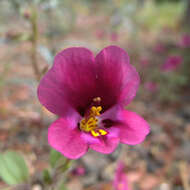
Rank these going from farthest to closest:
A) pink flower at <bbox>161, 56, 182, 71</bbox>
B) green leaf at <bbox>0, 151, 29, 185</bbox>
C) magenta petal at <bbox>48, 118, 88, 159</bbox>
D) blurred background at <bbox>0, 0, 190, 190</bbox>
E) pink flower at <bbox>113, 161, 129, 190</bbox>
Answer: pink flower at <bbox>161, 56, 182, 71</bbox>, blurred background at <bbox>0, 0, 190, 190</bbox>, pink flower at <bbox>113, 161, 129, 190</bbox>, green leaf at <bbox>0, 151, 29, 185</bbox>, magenta petal at <bbox>48, 118, 88, 159</bbox>

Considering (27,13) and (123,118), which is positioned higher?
(27,13)

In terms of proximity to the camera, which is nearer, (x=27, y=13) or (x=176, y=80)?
(x=27, y=13)

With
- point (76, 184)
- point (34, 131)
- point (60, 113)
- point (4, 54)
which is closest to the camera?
point (60, 113)

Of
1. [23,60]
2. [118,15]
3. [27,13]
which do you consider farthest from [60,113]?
[118,15]

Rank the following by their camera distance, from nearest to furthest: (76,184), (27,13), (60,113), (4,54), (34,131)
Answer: (60,113), (27,13), (76,184), (34,131), (4,54)

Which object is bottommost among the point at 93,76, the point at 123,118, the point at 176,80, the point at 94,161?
the point at 176,80

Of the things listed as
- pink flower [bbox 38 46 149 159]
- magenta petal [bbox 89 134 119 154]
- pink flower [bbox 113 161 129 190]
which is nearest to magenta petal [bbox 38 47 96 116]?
pink flower [bbox 38 46 149 159]

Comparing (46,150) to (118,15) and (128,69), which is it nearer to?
(128,69)

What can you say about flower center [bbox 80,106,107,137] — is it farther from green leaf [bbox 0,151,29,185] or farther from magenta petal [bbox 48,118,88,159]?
green leaf [bbox 0,151,29,185]
